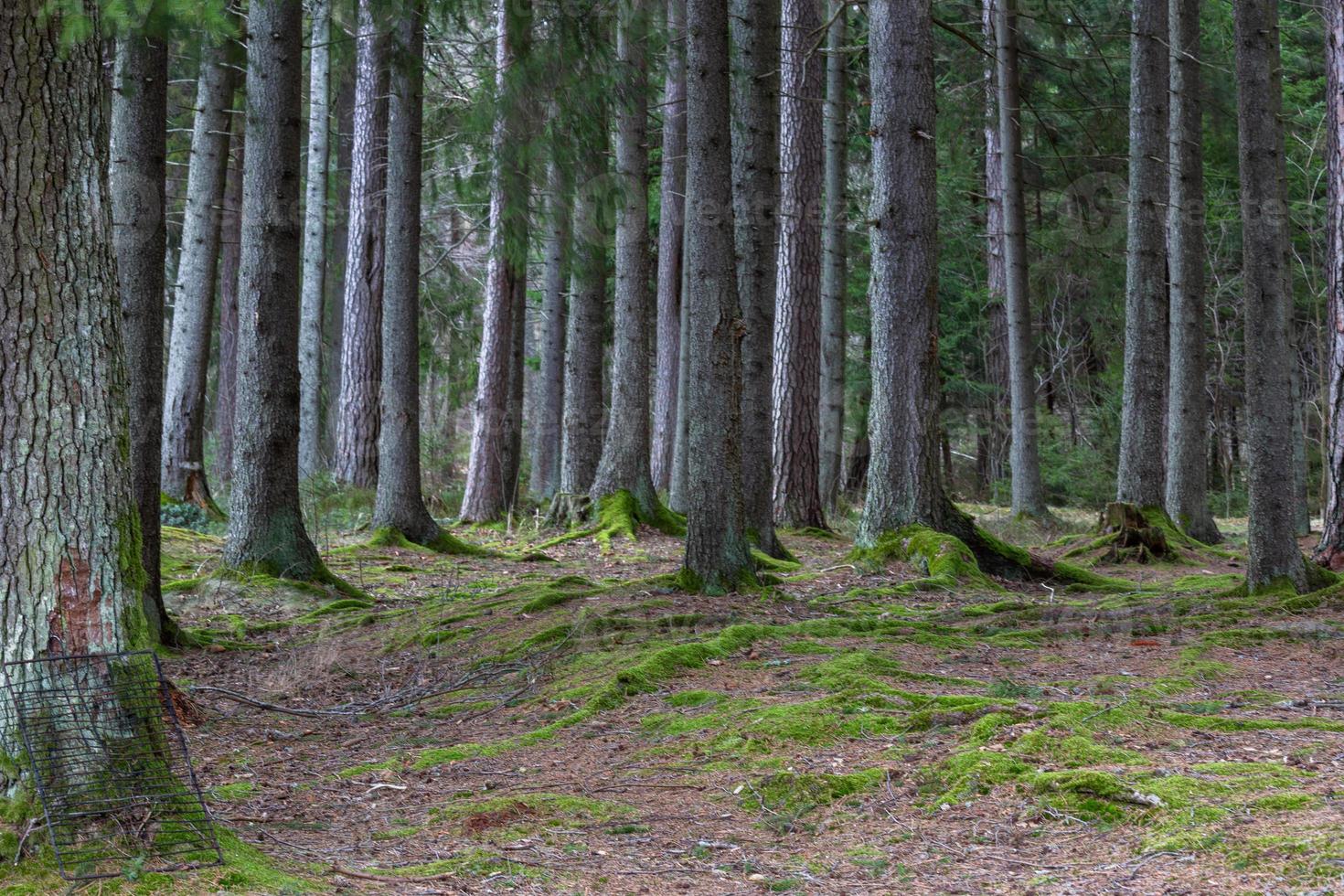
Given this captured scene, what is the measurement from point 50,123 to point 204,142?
27.4ft

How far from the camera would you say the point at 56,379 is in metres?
3.97

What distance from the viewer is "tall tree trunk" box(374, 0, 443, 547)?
11734 millimetres

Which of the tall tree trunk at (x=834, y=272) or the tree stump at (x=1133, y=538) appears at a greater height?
the tall tree trunk at (x=834, y=272)

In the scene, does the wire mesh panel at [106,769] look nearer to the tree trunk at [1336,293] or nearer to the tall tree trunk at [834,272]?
the tree trunk at [1336,293]

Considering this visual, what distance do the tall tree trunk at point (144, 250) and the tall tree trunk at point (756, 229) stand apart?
175 inches

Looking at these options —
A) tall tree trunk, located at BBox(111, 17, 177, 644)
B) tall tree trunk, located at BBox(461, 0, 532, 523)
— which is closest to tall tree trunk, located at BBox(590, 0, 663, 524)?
tall tree trunk, located at BBox(461, 0, 532, 523)

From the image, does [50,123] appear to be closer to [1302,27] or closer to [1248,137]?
[1248,137]

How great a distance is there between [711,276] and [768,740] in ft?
12.1

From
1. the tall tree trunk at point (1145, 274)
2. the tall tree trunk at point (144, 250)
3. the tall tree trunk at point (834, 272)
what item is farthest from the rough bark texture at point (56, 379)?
the tall tree trunk at point (1145, 274)

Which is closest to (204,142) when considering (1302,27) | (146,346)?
(146,346)

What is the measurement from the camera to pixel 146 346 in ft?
24.5

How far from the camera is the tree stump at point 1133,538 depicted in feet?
39.4

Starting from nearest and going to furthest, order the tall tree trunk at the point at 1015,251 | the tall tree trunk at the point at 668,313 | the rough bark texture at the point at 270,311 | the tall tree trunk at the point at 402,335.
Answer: the rough bark texture at the point at 270,311 < the tall tree trunk at the point at 402,335 < the tall tree trunk at the point at 1015,251 < the tall tree trunk at the point at 668,313

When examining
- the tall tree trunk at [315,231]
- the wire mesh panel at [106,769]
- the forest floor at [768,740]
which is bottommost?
the forest floor at [768,740]
